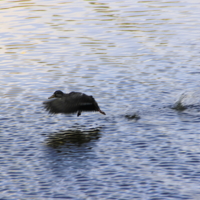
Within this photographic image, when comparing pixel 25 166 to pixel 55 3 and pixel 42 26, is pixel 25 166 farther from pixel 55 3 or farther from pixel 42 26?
pixel 55 3

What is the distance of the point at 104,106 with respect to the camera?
1493 centimetres

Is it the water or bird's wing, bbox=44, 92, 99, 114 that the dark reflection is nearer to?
the water

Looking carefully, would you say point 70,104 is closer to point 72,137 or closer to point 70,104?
point 70,104

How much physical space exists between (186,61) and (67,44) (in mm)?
5721

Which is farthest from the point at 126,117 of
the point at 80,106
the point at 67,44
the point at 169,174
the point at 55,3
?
the point at 55,3

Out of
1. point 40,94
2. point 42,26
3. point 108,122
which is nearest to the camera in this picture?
point 108,122

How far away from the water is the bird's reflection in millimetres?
25

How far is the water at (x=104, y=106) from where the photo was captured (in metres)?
10.3

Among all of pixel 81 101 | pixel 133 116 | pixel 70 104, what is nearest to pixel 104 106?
pixel 133 116

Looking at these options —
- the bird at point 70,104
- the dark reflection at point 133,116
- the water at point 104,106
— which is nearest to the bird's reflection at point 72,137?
the water at point 104,106

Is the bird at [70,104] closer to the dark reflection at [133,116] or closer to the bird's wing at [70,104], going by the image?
the bird's wing at [70,104]

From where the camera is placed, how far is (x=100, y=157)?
11492 millimetres

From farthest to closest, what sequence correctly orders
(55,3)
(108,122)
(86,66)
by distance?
(55,3), (86,66), (108,122)

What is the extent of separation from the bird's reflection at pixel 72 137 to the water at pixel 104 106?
0.03 m
